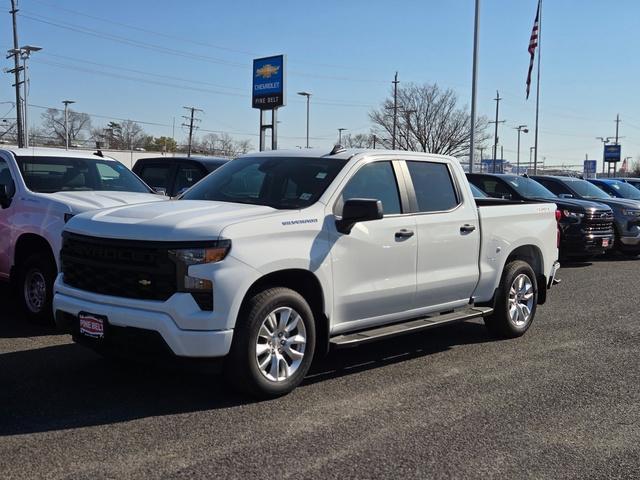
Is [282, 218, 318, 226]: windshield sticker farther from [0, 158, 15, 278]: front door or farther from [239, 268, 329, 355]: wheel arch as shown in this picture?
[0, 158, 15, 278]: front door

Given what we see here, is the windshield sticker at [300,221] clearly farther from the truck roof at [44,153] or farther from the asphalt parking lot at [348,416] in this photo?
the truck roof at [44,153]

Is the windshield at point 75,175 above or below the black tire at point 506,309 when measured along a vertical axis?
→ above

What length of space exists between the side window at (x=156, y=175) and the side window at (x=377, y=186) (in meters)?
6.10

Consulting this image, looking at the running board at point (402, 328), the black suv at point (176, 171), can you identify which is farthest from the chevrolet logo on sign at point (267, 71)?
the running board at point (402, 328)

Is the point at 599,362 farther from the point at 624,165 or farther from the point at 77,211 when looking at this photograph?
the point at 624,165

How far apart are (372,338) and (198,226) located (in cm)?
170

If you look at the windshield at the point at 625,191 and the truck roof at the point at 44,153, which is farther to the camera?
the windshield at the point at 625,191

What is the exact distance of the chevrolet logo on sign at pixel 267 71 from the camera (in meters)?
27.2

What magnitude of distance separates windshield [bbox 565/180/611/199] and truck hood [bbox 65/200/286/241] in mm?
12161

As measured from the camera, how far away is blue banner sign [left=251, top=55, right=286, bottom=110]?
27016 millimetres

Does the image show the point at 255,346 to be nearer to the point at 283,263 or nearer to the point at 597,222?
the point at 283,263

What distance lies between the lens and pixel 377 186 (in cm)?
584

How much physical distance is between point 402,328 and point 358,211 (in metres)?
1.23

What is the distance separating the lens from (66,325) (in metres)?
5.14
